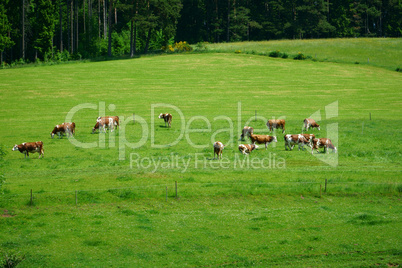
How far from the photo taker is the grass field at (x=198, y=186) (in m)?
19.9

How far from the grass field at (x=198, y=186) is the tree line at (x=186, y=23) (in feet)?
122

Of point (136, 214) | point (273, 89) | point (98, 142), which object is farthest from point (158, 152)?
point (273, 89)

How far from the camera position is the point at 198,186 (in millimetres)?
27281

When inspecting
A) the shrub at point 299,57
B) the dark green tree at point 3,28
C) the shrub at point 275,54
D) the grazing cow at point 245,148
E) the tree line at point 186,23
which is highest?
the tree line at point 186,23

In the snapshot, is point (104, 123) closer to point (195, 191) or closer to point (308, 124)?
point (195, 191)

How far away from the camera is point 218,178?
1139 inches

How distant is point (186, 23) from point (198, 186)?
105586 millimetres

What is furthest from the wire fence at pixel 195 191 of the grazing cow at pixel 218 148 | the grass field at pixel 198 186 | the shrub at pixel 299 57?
the shrub at pixel 299 57

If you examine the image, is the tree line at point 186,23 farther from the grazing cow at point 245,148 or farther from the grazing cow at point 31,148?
the grazing cow at point 245,148

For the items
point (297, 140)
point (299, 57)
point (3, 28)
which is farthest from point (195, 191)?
point (3, 28)

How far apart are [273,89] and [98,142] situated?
1350 inches

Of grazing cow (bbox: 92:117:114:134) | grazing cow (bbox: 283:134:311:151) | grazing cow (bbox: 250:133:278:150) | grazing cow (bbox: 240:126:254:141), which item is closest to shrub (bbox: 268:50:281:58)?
grazing cow (bbox: 92:117:114:134)

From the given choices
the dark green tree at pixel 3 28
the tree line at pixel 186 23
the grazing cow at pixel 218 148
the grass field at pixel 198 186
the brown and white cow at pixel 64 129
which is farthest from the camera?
the tree line at pixel 186 23

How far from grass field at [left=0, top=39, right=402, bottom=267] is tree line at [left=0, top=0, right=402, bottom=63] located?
37.3 metres
